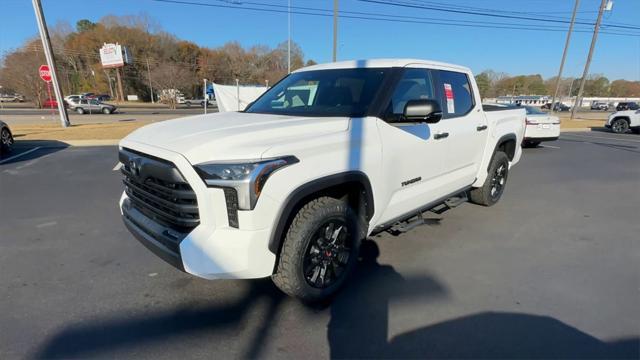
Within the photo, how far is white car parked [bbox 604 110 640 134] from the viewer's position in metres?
16.7

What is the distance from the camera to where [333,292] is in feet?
9.02

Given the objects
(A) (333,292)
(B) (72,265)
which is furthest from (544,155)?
(B) (72,265)

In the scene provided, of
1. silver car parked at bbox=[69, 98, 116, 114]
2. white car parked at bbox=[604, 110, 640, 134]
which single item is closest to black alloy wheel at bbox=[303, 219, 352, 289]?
white car parked at bbox=[604, 110, 640, 134]

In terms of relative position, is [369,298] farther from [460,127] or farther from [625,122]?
[625,122]

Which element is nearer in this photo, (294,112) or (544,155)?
(294,112)

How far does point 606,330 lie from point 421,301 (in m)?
1.24

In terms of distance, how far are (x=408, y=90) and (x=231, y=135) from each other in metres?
1.82

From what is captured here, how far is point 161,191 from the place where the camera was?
2328 millimetres

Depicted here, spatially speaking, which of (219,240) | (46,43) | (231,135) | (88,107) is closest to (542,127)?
(231,135)

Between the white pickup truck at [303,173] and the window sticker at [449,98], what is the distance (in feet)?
0.08

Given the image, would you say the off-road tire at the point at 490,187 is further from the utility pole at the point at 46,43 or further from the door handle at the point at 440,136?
the utility pole at the point at 46,43

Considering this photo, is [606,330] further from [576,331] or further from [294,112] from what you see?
[294,112]

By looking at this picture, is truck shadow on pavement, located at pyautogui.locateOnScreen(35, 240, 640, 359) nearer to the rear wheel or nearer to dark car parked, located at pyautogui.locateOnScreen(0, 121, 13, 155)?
dark car parked, located at pyautogui.locateOnScreen(0, 121, 13, 155)

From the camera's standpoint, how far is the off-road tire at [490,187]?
4750 mm
